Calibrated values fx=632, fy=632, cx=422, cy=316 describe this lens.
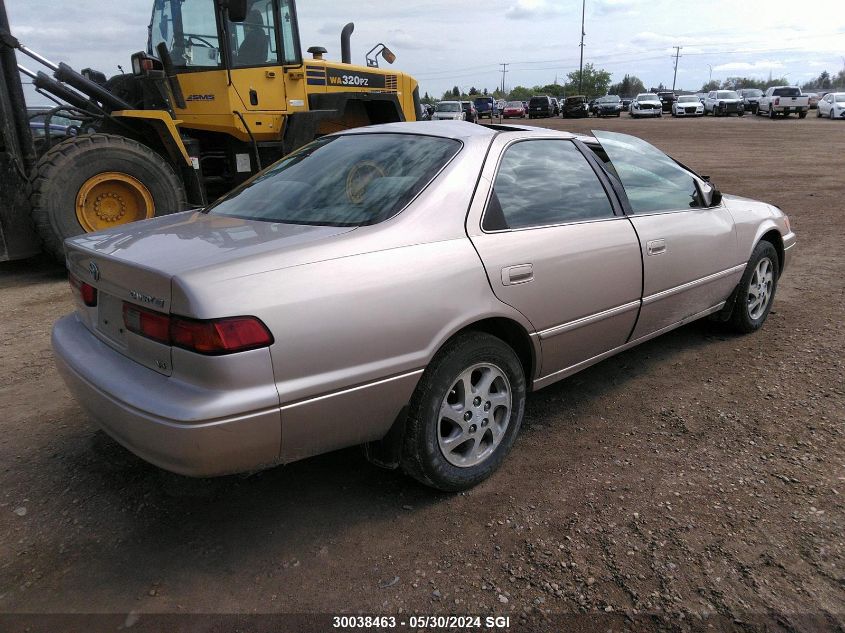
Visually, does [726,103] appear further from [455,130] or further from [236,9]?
[455,130]

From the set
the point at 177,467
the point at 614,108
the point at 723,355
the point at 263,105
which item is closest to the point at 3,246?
the point at 263,105

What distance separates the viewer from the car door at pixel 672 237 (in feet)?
11.9

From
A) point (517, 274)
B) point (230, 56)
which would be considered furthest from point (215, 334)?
point (230, 56)

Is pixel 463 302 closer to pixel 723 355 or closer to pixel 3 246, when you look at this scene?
pixel 723 355

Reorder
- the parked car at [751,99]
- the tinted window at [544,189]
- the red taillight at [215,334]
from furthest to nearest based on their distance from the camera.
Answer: the parked car at [751,99] → the tinted window at [544,189] → the red taillight at [215,334]

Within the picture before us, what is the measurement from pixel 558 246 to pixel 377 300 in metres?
1.12

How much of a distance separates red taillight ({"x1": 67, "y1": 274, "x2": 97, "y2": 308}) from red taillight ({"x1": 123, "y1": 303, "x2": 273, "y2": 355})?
63 cm

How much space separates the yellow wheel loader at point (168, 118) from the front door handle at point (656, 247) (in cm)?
481

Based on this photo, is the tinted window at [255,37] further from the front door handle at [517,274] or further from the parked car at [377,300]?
the front door handle at [517,274]

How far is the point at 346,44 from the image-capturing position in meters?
8.91

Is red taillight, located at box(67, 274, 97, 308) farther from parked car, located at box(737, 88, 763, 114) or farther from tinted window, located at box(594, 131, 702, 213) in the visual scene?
parked car, located at box(737, 88, 763, 114)

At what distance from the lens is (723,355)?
4375 mm

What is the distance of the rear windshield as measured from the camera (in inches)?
107

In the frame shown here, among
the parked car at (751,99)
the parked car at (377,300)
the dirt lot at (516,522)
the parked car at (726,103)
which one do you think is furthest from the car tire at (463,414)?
the parked car at (751,99)
